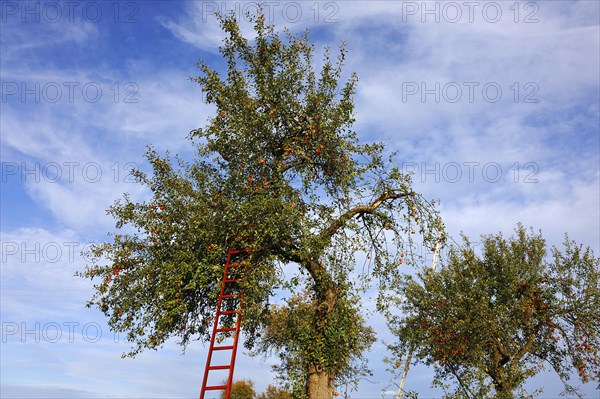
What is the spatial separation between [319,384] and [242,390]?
36983 mm

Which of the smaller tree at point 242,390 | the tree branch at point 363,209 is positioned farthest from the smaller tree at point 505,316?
the smaller tree at point 242,390

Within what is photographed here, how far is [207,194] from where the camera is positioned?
1745 centimetres

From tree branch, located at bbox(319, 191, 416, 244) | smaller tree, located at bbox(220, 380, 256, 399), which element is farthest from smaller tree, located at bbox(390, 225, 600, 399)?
smaller tree, located at bbox(220, 380, 256, 399)

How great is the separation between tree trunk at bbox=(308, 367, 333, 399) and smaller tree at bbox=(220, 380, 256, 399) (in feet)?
115

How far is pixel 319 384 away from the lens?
15.6 metres

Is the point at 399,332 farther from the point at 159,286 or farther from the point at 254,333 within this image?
the point at 159,286

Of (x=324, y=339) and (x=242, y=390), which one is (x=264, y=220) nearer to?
(x=324, y=339)

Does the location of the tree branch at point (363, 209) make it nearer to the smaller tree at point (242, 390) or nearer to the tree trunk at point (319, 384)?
the tree trunk at point (319, 384)

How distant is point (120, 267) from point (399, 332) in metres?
17.1

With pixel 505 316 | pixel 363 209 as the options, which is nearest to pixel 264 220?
pixel 363 209

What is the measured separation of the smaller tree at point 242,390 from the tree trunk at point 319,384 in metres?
35.1

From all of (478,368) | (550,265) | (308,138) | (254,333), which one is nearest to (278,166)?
(308,138)

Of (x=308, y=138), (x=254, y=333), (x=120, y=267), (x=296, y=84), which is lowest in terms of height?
(x=254, y=333)

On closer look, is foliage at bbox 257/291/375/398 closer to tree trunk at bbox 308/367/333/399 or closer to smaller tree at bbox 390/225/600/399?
tree trunk at bbox 308/367/333/399
